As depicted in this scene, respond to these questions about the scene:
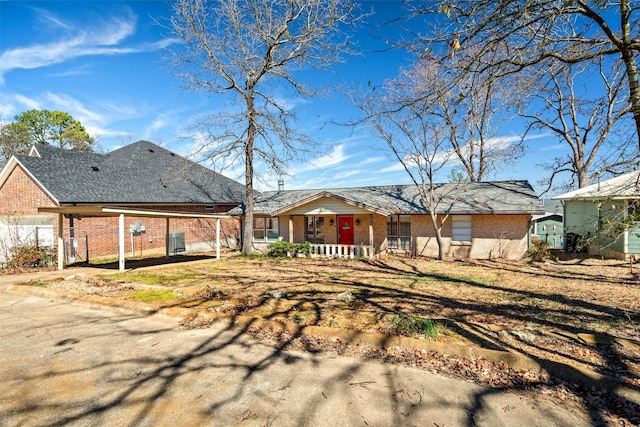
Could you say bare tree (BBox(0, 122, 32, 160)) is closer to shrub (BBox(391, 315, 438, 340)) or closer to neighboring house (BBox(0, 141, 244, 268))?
neighboring house (BBox(0, 141, 244, 268))

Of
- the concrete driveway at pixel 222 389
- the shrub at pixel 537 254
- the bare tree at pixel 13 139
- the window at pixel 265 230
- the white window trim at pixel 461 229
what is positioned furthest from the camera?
the bare tree at pixel 13 139

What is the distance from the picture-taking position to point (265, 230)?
20.6 meters

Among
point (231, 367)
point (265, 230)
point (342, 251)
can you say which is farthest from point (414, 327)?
point (265, 230)

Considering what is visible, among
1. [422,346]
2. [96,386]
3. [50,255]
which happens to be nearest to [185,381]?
[96,386]

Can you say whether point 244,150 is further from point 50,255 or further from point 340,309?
point 340,309

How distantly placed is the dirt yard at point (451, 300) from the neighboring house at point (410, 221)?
8.67 ft

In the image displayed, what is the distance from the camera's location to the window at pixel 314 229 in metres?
19.8

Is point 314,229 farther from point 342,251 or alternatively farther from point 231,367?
point 231,367

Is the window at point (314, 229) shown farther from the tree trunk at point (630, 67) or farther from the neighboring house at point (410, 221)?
the tree trunk at point (630, 67)

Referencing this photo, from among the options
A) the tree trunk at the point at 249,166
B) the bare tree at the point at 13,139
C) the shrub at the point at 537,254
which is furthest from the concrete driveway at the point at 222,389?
the bare tree at the point at 13,139

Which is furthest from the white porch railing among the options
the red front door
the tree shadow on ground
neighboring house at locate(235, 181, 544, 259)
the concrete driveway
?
the concrete driveway

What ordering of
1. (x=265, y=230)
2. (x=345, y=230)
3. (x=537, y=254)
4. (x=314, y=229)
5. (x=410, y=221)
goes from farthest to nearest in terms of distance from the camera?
(x=265, y=230) → (x=314, y=229) → (x=345, y=230) → (x=410, y=221) → (x=537, y=254)

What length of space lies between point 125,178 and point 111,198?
282 cm

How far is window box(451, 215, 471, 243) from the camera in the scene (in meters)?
16.5
